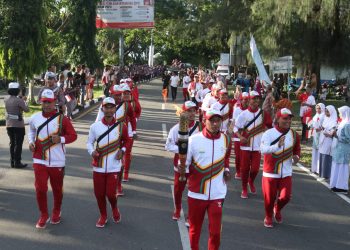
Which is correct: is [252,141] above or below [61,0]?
below

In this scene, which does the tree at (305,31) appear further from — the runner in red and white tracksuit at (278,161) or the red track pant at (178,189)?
the red track pant at (178,189)

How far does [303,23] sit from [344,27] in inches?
84.5

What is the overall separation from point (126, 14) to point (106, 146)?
29932 mm

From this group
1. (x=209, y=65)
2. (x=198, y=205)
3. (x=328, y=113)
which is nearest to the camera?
(x=198, y=205)

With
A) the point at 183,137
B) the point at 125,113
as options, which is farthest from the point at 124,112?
the point at 183,137

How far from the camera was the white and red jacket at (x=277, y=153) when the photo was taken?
7281 mm

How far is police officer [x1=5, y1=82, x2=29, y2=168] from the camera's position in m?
10.5

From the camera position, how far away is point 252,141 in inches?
350

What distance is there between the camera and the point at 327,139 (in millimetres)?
10711

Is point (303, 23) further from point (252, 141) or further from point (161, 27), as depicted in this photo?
point (161, 27)

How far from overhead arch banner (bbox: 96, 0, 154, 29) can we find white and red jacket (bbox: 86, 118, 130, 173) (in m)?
29.0

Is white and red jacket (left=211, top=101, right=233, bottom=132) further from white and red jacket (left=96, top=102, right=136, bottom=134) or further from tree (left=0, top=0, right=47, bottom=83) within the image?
tree (left=0, top=0, right=47, bottom=83)

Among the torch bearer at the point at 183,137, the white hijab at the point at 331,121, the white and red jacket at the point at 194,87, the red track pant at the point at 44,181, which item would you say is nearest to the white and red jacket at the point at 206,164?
the torch bearer at the point at 183,137

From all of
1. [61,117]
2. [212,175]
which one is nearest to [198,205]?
[212,175]
